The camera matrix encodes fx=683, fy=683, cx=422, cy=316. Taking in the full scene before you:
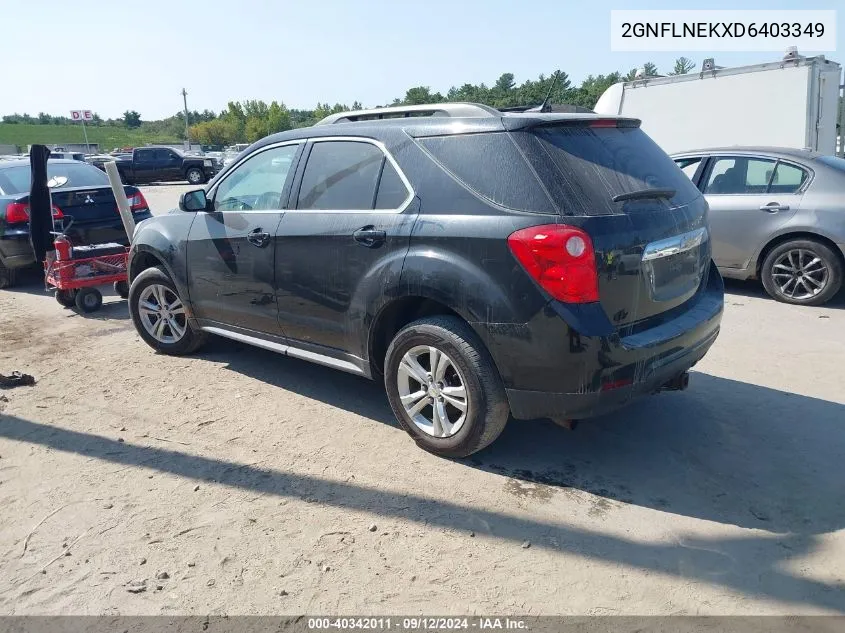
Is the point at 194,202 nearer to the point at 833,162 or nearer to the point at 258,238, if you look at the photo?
the point at 258,238

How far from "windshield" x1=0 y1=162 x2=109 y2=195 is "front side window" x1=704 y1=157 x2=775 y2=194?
295 inches

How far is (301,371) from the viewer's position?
5.38 metres

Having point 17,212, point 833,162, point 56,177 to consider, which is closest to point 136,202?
point 56,177

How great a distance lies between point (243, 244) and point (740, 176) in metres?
5.57

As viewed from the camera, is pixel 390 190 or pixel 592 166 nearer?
pixel 592 166

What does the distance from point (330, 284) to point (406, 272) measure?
2.15 feet

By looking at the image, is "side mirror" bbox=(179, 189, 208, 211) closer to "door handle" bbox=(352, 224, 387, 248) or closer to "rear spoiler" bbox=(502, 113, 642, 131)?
"door handle" bbox=(352, 224, 387, 248)

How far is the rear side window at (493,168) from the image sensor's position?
329cm

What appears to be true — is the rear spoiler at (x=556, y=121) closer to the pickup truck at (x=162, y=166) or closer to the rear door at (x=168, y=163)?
the pickup truck at (x=162, y=166)

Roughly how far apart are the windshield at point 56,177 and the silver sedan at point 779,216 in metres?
7.28

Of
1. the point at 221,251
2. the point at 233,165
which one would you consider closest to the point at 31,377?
the point at 221,251

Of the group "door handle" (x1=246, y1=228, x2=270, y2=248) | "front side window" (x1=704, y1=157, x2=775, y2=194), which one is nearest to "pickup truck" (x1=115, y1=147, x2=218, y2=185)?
"front side window" (x1=704, y1=157, x2=775, y2=194)

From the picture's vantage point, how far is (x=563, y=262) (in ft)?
10.3

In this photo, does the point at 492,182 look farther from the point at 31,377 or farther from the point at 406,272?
the point at 31,377
